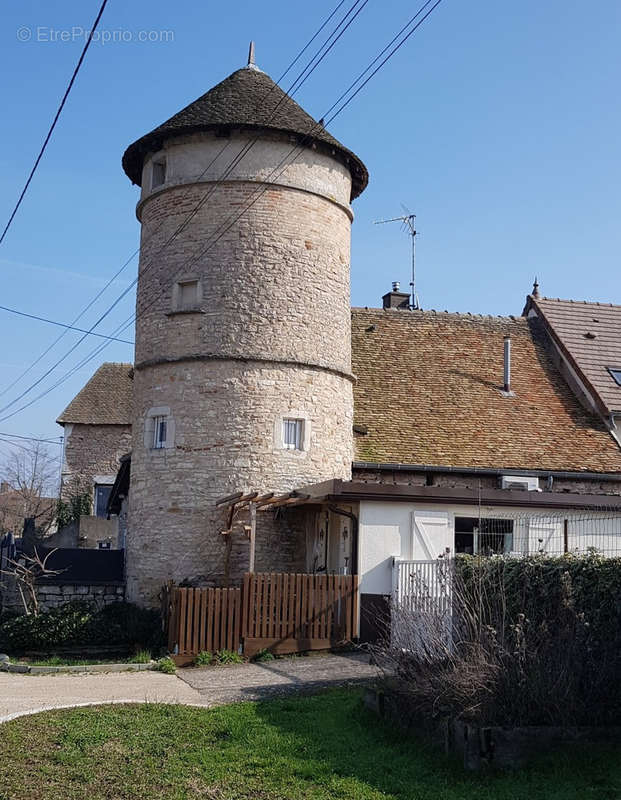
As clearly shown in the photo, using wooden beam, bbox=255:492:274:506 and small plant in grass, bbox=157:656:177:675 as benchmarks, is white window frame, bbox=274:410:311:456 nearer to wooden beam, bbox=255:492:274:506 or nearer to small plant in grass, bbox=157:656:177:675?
wooden beam, bbox=255:492:274:506

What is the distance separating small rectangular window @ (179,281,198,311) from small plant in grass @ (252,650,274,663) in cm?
742

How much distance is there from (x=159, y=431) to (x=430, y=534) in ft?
20.4

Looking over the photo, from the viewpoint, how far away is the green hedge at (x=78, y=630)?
1764cm

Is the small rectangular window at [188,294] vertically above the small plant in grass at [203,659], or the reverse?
the small rectangular window at [188,294]

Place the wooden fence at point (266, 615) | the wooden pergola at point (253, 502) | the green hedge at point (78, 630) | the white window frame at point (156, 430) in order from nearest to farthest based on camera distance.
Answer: the wooden fence at point (266, 615), the wooden pergola at point (253, 502), the green hedge at point (78, 630), the white window frame at point (156, 430)

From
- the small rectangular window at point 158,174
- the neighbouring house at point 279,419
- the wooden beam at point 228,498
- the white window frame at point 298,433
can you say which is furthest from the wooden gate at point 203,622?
the small rectangular window at point 158,174

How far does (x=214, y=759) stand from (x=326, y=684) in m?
4.20

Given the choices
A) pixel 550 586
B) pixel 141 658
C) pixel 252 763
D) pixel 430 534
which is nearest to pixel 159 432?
pixel 141 658

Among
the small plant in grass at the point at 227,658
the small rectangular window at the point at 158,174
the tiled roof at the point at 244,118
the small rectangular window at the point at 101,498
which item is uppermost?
the tiled roof at the point at 244,118

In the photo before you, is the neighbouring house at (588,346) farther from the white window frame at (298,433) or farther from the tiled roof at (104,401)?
the tiled roof at (104,401)

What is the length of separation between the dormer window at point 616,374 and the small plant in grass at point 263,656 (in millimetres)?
12937

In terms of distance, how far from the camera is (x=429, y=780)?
308 inches

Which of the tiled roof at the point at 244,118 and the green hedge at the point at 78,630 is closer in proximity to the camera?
the green hedge at the point at 78,630

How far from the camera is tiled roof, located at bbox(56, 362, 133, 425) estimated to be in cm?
4096
